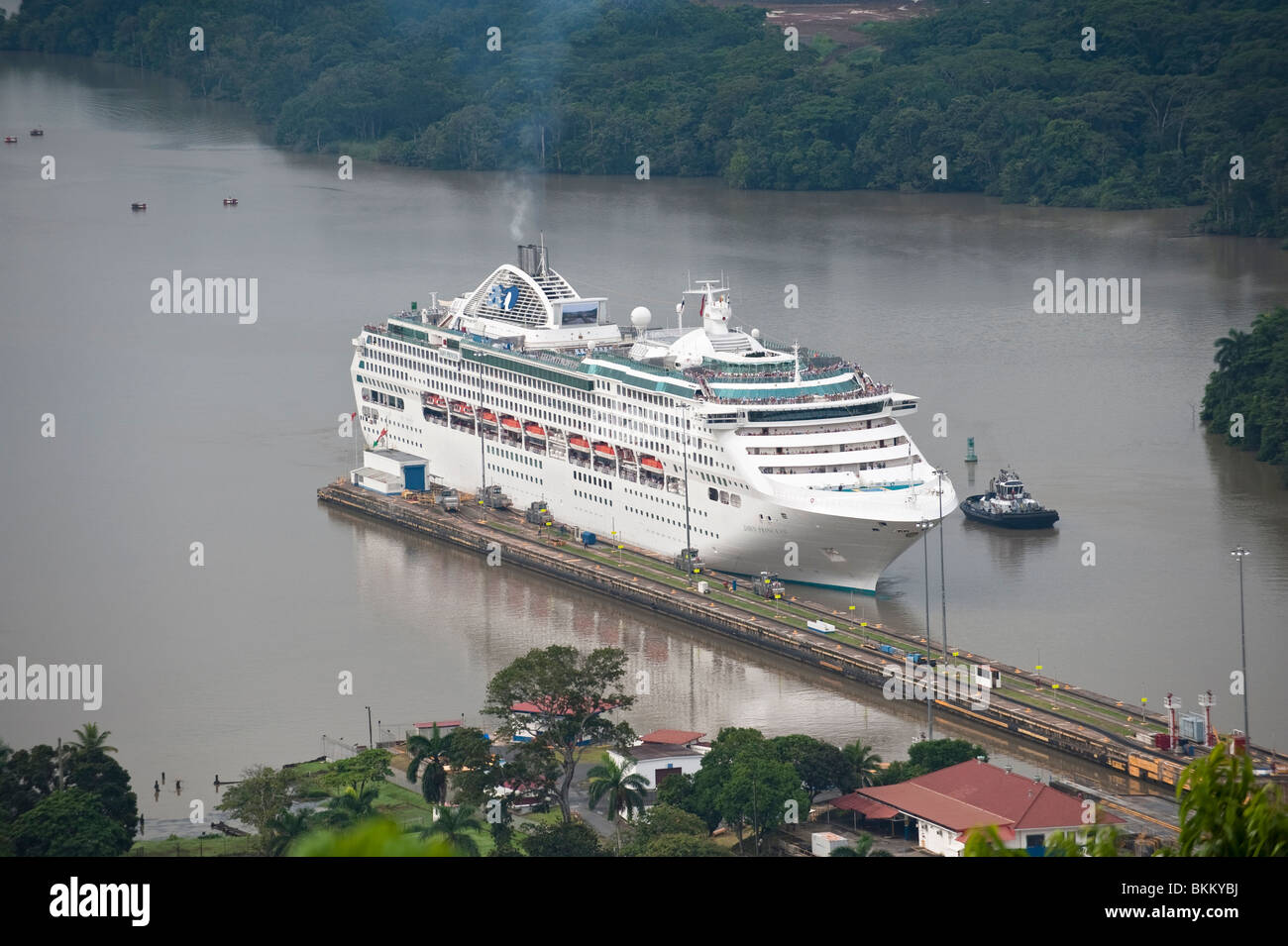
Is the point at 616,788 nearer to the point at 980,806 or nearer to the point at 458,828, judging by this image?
the point at 458,828

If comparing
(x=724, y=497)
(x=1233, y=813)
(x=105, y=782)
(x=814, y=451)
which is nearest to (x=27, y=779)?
(x=105, y=782)

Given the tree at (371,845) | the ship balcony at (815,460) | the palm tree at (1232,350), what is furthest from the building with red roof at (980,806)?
the palm tree at (1232,350)

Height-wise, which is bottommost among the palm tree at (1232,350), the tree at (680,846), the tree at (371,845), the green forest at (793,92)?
the tree at (680,846)

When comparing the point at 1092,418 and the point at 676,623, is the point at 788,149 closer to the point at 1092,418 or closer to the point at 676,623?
the point at 1092,418
